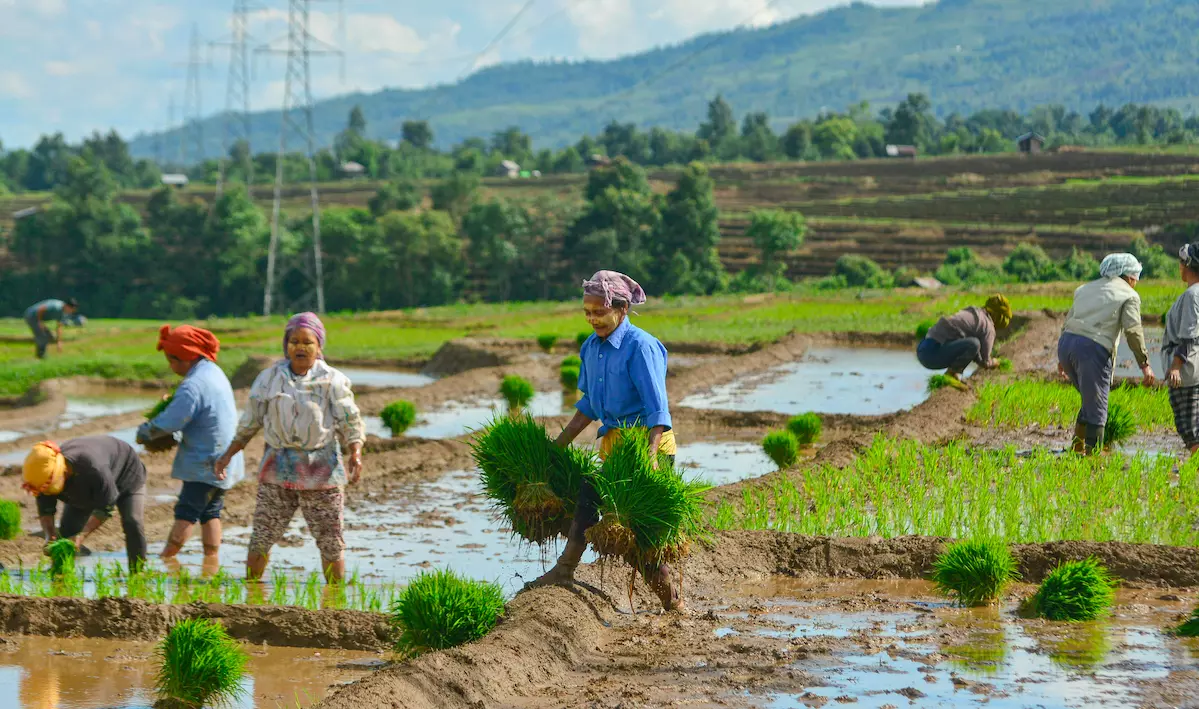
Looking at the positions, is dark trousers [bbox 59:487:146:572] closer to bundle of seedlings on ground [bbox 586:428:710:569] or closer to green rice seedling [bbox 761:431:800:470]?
bundle of seedlings on ground [bbox 586:428:710:569]

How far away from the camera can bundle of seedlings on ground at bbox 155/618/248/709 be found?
5211mm

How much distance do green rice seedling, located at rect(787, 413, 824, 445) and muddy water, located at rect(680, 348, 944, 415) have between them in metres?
2.36

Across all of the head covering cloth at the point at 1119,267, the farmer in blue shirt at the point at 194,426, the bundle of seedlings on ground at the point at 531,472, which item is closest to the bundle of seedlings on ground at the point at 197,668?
the bundle of seedlings on ground at the point at 531,472

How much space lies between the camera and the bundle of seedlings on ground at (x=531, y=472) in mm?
6133

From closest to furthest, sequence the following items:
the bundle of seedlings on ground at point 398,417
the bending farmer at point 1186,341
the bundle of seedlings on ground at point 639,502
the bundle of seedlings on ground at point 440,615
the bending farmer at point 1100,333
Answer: the bundle of seedlings on ground at point 440,615
the bundle of seedlings on ground at point 639,502
the bending farmer at point 1186,341
the bending farmer at point 1100,333
the bundle of seedlings on ground at point 398,417

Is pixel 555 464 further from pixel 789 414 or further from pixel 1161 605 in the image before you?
pixel 789 414

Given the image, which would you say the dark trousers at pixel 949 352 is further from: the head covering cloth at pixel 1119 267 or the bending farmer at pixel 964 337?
the head covering cloth at pixel 1119 267

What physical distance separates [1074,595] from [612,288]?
2558 millimetres

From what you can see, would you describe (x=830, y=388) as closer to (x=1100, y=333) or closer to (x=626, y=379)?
(x=1100, y=333)

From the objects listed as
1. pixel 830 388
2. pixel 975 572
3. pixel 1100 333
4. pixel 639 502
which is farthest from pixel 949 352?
pixel 639 502

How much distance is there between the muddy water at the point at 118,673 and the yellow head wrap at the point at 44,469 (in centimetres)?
118

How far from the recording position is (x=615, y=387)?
612 centimetres

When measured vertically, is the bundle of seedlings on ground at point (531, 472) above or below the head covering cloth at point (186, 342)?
below

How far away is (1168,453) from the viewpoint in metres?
10.8
